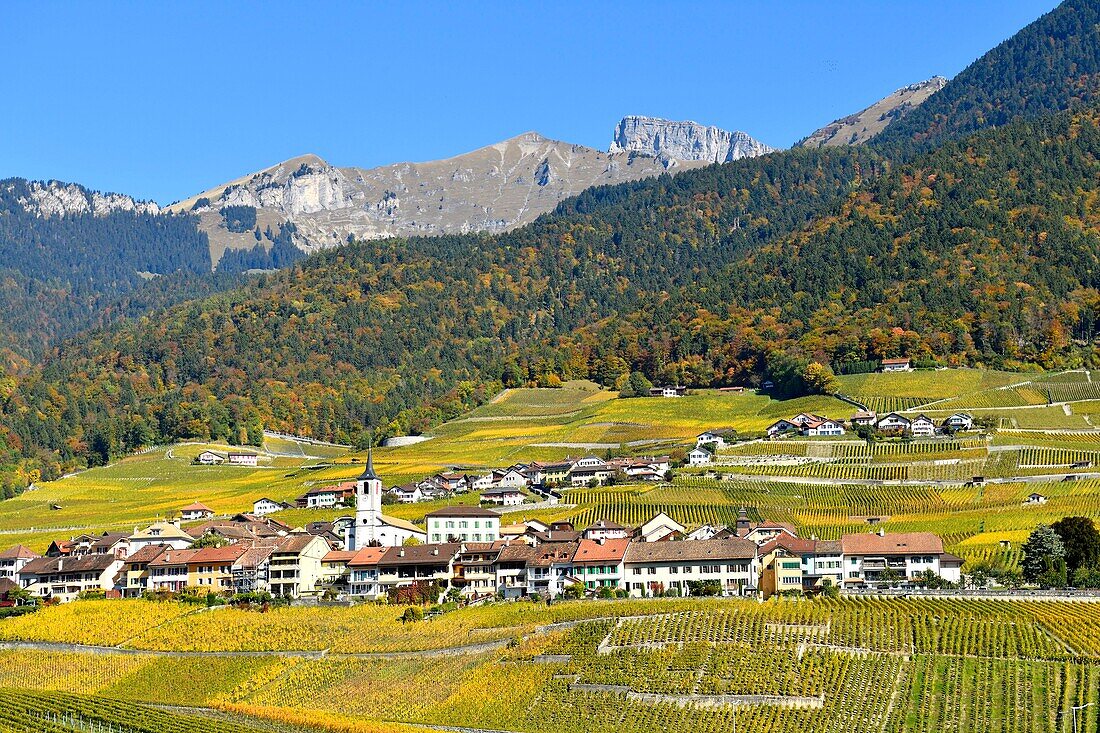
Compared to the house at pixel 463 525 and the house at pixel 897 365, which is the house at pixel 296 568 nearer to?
the house at pixel 463 525

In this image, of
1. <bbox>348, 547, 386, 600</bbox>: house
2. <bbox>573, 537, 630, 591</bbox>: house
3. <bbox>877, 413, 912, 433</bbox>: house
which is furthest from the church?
<bbox>877, 413, 912, 433</bbox>: house

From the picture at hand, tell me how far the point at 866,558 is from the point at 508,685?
29091 millimetres

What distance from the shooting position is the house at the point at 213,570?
9944 centimetres

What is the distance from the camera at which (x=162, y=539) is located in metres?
110

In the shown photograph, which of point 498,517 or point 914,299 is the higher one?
point 914,299

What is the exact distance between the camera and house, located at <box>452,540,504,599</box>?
94062 mm

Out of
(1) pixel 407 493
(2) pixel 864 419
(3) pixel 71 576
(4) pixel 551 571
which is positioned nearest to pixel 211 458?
(1) pixel 407 493

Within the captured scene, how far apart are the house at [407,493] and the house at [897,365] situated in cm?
6043

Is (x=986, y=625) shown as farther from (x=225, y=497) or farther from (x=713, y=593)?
(x=225, y=497)

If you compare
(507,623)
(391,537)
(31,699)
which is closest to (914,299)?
(391,537)

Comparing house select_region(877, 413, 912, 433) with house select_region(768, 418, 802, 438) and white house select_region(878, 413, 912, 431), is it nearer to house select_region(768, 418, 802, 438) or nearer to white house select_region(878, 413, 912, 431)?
white house select_region(878, 413, 912, 431)

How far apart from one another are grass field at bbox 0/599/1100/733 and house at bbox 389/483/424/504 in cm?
4654

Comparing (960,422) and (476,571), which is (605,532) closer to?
(476,571)

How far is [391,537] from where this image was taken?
4232 inches
